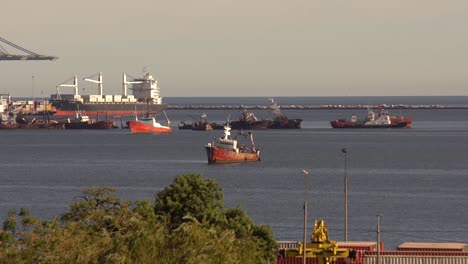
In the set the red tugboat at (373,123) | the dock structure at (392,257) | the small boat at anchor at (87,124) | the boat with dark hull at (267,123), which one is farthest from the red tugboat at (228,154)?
the small boat at anchor at (87,124)

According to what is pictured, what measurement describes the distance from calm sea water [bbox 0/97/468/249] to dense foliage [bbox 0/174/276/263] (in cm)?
1515

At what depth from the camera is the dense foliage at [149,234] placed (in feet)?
89.6

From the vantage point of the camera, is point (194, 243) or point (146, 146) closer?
point (194, 243)

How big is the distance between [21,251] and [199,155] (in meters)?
86.8

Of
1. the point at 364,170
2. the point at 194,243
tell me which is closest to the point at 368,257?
the point at 194,243

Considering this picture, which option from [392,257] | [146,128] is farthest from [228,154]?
[146,128]

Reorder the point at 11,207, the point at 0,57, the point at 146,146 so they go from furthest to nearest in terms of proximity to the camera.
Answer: the point at 0,57 < the point at 146,146 < the point at 11,207

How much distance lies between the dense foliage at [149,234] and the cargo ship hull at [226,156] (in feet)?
214

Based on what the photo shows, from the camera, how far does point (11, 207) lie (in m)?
64.0

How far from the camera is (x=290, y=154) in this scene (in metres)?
115

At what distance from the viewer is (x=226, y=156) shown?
10331cm

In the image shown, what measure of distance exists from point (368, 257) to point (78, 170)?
5945 centimetres

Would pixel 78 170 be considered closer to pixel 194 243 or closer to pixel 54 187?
pixel 54 187

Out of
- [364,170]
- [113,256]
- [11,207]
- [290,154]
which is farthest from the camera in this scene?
[290,154]
